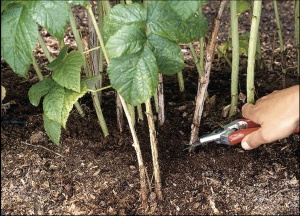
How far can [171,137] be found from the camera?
1584 millimetres

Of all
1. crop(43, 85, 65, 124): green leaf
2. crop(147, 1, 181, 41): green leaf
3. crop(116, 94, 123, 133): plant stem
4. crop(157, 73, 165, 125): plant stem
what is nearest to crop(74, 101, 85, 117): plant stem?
crop(116, 94, 123, 133): plant stem

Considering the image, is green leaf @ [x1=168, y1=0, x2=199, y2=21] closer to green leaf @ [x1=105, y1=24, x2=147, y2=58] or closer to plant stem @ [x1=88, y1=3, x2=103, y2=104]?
green leaf @ [x1=105, y1=24, x2=147, y2=58]

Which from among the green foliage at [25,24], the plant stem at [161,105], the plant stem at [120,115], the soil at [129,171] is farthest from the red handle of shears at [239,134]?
the green foliage at [25,24]

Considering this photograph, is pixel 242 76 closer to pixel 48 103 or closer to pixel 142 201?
pixel 142 201

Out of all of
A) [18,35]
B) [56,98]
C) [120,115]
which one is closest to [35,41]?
[18,35]

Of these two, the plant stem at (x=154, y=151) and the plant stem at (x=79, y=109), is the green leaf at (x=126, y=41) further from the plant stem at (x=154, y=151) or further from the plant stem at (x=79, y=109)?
the plant stem at (x=79, y=109)

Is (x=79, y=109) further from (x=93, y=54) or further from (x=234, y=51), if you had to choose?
(x=234, y=51)

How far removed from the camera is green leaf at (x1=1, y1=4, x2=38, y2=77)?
104cm

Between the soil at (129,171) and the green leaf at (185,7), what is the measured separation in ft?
2.02

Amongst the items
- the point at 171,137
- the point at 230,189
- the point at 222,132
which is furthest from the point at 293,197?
the point at 171,137

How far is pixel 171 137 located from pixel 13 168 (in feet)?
1.74

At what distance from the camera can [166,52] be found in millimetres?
1076

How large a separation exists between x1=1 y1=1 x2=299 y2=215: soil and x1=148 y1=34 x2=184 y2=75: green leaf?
17.6 inches

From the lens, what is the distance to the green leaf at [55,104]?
1.18m
